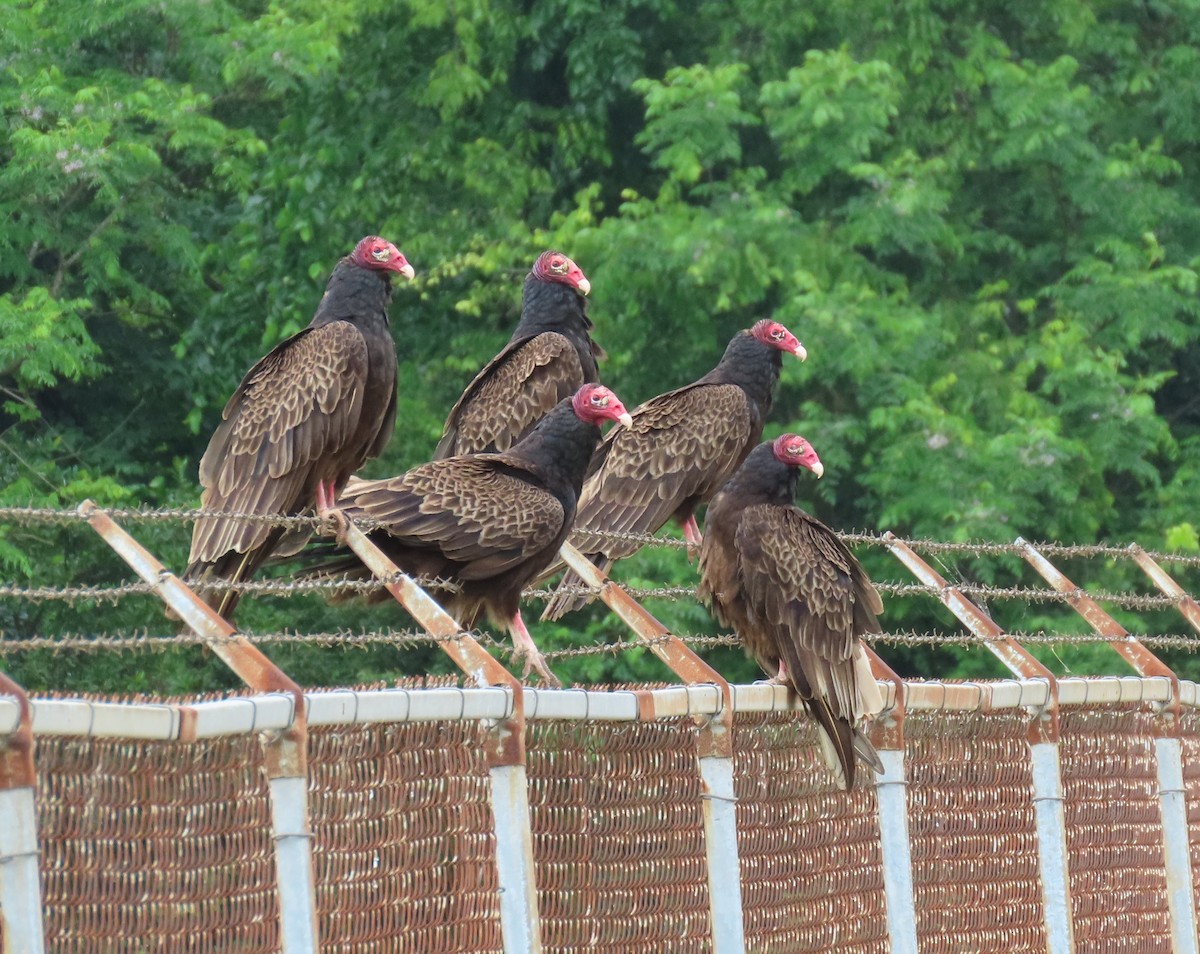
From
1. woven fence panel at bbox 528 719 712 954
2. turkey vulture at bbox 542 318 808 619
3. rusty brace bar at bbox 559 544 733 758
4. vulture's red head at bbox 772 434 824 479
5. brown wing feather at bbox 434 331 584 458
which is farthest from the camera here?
turkey vulture at bbox 542 318 808 619

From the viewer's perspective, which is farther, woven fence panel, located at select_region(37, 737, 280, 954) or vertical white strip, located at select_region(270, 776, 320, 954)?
vertical white strip, located at select_region(270, 776, 320, 954)

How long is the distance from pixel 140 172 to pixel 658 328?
3.02m

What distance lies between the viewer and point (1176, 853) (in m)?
4.29

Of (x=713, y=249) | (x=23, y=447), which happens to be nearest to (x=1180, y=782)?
(x=713, y=249)

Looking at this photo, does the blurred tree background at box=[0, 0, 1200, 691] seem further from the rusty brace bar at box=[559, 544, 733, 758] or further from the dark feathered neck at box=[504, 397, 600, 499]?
the rusty brace bar at box=[559, 544, 733, 758]

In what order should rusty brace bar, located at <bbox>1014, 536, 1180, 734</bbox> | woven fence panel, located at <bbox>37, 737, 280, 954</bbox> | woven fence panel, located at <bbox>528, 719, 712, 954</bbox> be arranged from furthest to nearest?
rusty brace bar, located at <bbox>1014, 536, 1180, 734</bbox>
woven fence panel, located at <bbox>528, 719, 712, 954</bbox>
woven fence panel, located at <bbox>37, 737, 280, 954</bbox>

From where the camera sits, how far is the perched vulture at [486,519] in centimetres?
414

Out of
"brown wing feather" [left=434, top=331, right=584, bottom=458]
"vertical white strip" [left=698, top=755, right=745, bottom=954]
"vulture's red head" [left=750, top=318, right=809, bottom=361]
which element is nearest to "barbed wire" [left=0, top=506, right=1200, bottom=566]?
"vertical white strip" [left=698, top=755, right=745, bottom=954]

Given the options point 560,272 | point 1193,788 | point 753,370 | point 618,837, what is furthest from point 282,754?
point 753,370

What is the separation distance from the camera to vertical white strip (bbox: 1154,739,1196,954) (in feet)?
14.1

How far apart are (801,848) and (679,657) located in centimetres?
46

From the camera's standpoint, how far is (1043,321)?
12.3 meters

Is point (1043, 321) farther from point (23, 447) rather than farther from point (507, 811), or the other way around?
point (507, 811)

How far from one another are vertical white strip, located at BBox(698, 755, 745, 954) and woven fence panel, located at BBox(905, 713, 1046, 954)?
2.24 ft
